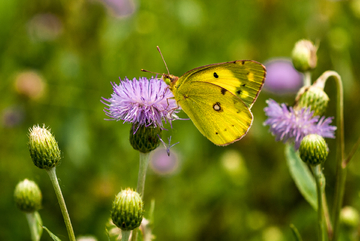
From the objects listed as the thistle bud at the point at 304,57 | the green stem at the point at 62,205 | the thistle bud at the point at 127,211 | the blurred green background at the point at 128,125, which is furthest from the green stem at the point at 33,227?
the thistle bud at the point at 304,57

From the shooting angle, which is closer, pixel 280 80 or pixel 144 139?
pixel 144 139

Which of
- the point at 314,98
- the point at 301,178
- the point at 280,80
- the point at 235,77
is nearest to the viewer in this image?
the point at 314,98

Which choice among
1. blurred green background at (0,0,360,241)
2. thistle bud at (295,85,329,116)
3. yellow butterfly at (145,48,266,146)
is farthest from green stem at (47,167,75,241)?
blurred green background at (0,0,360,241)

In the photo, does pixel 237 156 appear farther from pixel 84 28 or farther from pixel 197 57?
pixel 84 28

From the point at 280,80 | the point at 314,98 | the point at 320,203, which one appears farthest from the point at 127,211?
the point at 280,80

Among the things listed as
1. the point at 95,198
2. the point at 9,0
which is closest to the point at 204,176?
the point at 95,198

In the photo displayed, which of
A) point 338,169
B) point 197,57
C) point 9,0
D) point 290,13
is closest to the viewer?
point 338,169

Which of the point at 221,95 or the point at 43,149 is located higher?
the point at 221,95

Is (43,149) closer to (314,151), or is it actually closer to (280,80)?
(314,151)
